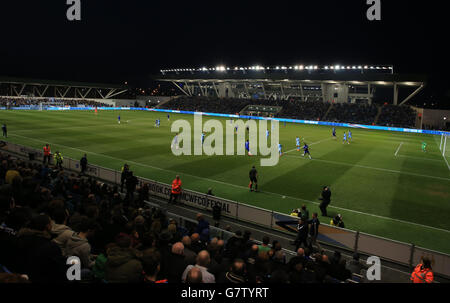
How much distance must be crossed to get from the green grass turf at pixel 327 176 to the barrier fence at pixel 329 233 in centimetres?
232

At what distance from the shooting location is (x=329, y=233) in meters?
11.0

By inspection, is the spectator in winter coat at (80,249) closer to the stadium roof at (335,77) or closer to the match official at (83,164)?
the match official at (83,164)

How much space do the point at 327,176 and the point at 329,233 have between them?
34.5ft

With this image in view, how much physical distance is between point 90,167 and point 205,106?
73830mm

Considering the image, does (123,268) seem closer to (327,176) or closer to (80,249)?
(80,249)

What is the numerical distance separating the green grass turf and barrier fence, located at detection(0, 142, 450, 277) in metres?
2.32

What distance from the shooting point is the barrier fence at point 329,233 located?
9.27 meters

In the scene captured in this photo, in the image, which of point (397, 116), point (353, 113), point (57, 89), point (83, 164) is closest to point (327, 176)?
point (83, 164)

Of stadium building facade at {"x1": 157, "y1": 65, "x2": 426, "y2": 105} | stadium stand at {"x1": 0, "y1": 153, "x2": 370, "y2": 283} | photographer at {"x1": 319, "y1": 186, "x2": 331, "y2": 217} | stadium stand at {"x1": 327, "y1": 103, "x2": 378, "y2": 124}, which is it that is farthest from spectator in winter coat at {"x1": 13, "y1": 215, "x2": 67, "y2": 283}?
stadium building facade at {"x1": 157, "y1": 65, "x2": 426, "y2": 105}

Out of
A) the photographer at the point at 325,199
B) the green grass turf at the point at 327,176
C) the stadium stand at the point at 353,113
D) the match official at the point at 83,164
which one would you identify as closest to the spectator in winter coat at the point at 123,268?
the photographer at the point at 325,199

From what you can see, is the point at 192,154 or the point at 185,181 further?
the point at 192,154
